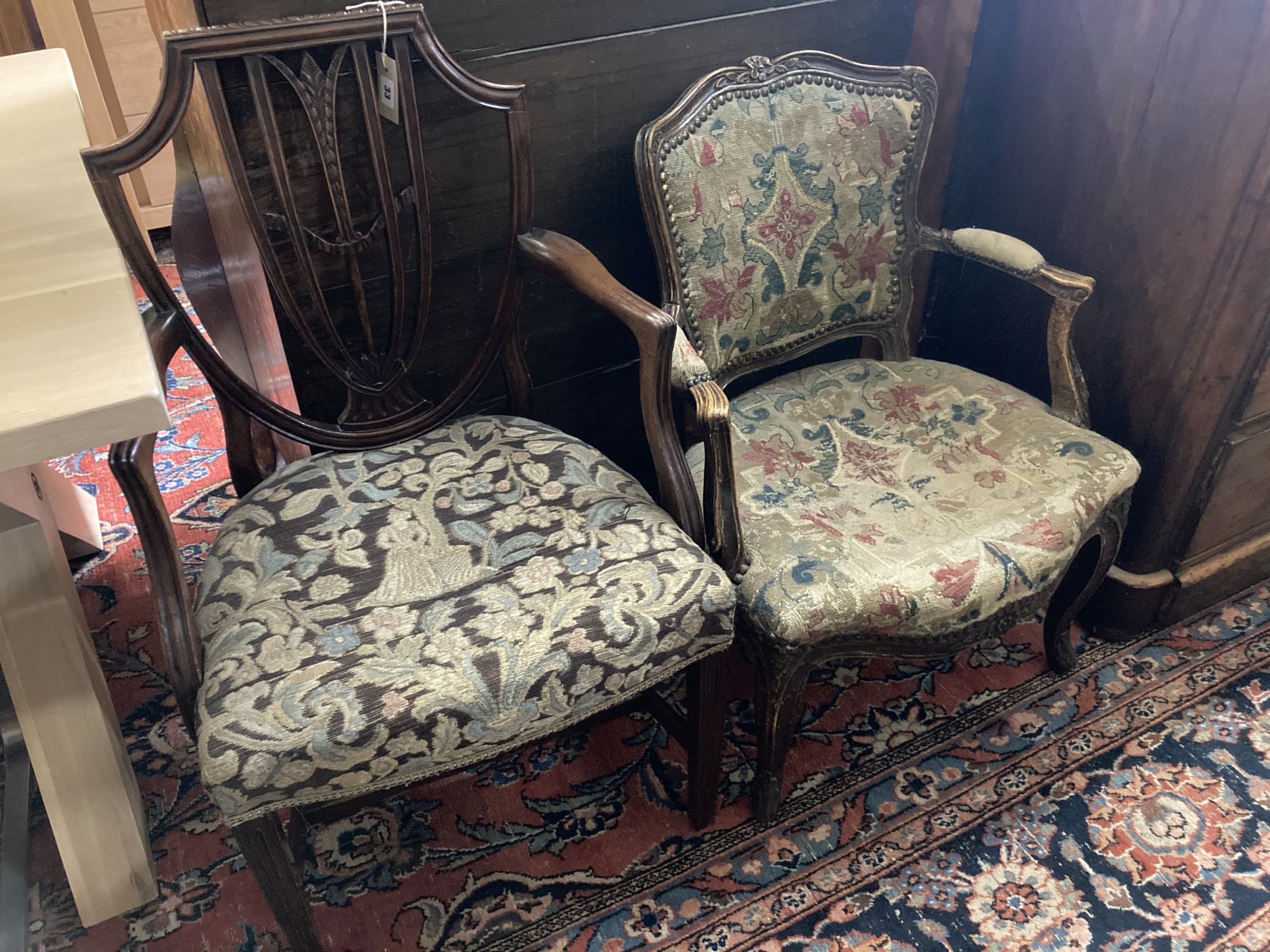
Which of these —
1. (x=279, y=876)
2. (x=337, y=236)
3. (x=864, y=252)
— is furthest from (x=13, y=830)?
(x=864, y=252)

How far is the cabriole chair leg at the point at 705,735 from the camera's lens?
119cm

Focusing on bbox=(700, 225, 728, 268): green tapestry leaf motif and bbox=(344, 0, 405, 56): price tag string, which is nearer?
bbox=(344, 0, 405, 56): price tag string

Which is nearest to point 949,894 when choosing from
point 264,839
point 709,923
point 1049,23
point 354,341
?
point 709,923

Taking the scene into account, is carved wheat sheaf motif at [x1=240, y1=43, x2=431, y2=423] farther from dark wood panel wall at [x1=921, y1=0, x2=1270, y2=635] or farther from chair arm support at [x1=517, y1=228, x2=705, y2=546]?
dark wood panel wall at [x1=921, y1=0, x2=1270, y2=635]

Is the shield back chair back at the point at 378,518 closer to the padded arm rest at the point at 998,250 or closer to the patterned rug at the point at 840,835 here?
the patterned rug at the point at 840,835

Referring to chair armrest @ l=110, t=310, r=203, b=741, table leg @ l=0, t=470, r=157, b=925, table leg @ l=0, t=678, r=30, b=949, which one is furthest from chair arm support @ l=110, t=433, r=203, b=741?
table leg @ l=0, t=678, r=30, b=949

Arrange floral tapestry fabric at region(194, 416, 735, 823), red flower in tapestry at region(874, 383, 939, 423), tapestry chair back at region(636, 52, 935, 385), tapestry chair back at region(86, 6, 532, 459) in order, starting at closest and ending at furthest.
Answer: floral tapestry fabric at region(194, 416, 735, 823) → tapestry chair back at region(86, 6, 532, 459) → tapestry chair back at region(636, 52, 935, 385) → red flower in tapestry at region(874, 383, 939, 423)

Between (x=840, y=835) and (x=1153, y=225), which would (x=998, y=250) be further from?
(x=840, y=835)

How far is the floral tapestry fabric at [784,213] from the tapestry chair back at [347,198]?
257 millimetres

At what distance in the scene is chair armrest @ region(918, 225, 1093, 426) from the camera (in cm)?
135

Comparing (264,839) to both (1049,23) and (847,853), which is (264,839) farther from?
(1049,23)

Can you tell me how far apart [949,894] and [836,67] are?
121 centimetres

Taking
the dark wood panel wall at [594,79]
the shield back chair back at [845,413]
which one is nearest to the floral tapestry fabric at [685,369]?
the shield back chair back at [845,413]

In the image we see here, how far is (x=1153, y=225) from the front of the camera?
Result: 139cm
